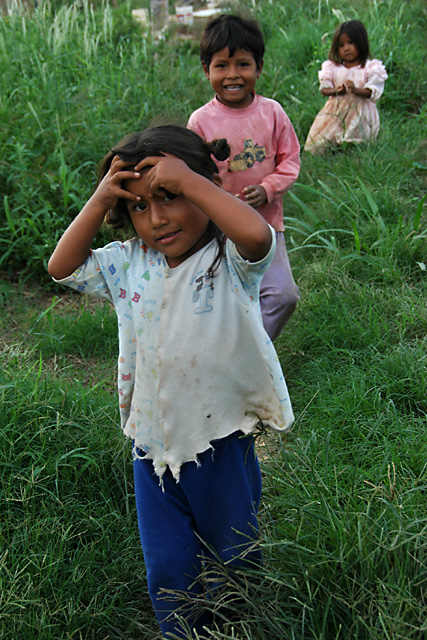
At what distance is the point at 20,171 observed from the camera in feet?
14.7

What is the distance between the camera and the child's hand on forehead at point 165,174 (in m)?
1.59

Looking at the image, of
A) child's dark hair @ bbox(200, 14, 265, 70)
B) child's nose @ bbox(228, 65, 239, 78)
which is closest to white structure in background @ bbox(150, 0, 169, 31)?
child's dark hair @ bbox(200, 14, 265, 70)

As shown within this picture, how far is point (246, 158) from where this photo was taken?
287 cm

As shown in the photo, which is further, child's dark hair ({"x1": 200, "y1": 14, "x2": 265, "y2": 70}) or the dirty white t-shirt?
child's dark hair ({"x1": 200, "y1": 14, "x2": 265, "y2": 70})

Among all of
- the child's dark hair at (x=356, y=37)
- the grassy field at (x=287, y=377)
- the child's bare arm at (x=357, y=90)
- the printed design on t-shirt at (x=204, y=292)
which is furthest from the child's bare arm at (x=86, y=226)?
the child's dark hair at (x=356, y=37)

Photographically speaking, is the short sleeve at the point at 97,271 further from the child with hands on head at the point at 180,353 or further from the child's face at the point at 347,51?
the child's face at the point at 347,51

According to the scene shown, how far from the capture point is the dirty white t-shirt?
1.73 m

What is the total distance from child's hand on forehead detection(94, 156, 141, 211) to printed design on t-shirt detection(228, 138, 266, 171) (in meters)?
1.22

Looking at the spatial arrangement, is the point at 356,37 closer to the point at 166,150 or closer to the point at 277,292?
the point at 277,292

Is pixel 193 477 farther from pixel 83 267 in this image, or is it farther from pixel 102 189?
pixel 102 189

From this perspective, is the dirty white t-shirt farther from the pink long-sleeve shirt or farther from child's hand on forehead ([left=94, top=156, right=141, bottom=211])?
the pink long-sleeve shirt

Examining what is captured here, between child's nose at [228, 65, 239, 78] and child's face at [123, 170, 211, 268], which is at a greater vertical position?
child's face at [123, 170, 211, 268]

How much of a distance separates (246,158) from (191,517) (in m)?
1.59

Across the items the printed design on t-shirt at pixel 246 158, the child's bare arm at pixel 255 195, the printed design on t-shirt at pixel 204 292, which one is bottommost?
the child's bare arm at pixel 255 195
